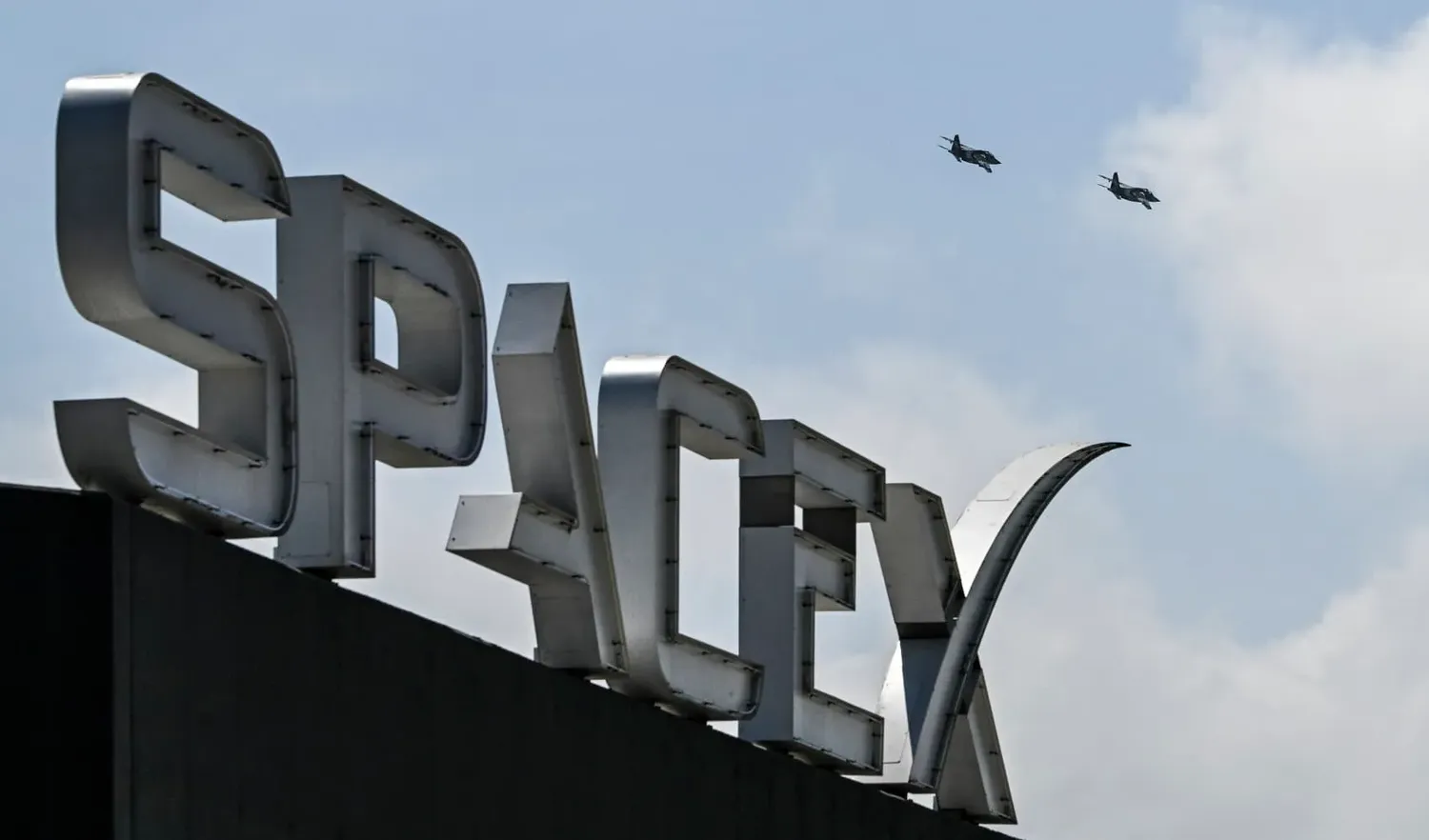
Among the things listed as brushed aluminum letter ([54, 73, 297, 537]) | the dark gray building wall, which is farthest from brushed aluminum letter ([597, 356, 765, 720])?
brushed aluminum letter ([54, 73, 297, 537])

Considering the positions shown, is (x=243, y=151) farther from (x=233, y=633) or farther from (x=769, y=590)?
(x=769, y=590)

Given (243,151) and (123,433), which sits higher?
(243,151)

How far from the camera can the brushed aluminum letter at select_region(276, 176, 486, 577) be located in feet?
47.4

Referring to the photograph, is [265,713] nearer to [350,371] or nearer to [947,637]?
[350,371]

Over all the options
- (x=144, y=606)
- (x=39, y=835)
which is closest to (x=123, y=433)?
(x=144, y=606)

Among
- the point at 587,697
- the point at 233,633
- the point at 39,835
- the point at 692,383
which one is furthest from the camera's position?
the point at 692,383

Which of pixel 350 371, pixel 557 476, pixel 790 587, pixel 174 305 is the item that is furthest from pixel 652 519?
pixel 174 305

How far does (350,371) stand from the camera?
14695 millimetres

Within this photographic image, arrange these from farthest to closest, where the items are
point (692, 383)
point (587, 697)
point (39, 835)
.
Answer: point (692, 383), point (587, 697), point (39, 835)

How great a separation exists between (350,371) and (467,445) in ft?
4.52

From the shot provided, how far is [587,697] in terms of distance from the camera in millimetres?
16609

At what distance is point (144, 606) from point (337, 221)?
10.6 ft

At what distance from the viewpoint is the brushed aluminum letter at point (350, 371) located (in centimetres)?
1445

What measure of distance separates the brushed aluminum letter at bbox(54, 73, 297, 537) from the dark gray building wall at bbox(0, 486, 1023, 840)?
1.16 ft
